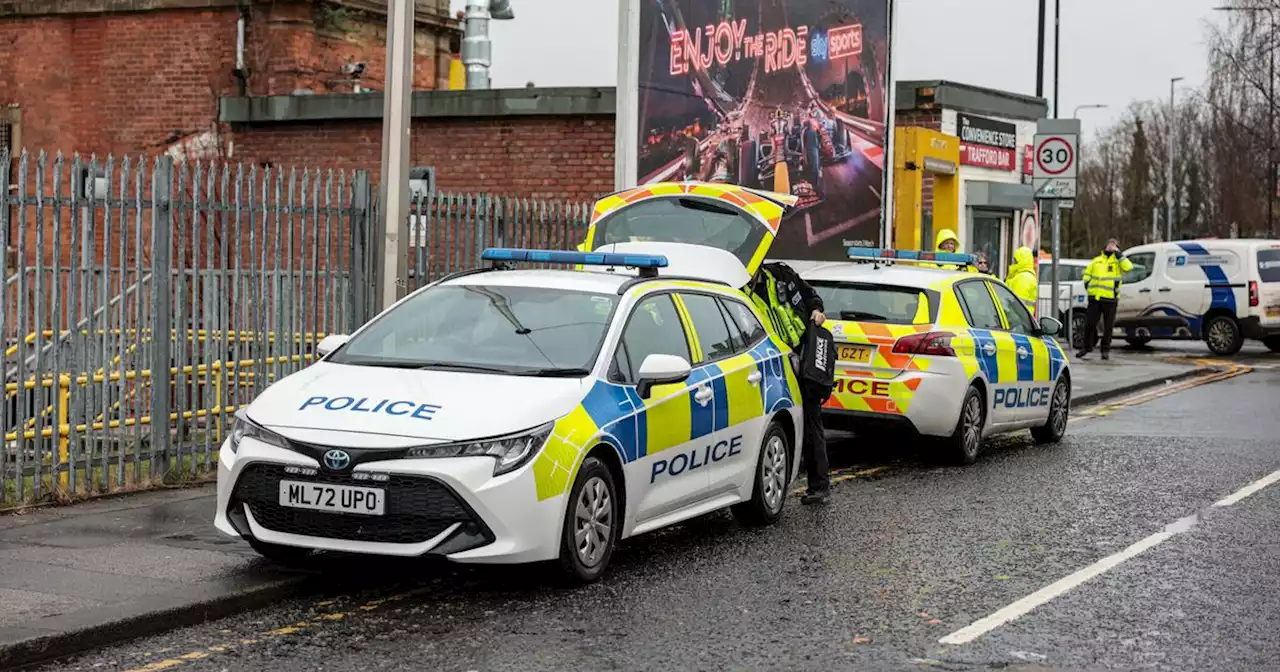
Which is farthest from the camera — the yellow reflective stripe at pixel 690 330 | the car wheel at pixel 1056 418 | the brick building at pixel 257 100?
the brick building at pixel 257 100

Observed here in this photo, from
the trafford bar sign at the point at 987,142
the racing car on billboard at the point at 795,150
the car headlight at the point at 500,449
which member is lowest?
the car headlight at the point at 500,449

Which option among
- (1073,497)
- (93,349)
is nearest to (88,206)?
(93,349)

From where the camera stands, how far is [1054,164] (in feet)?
72.6

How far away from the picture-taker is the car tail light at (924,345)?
13.4 m

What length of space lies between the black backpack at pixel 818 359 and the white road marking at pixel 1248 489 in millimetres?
2706

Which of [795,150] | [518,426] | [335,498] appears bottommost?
[335,498]

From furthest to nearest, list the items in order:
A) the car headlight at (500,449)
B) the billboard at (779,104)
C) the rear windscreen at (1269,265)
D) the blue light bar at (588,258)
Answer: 1. the rear windscreen at (1269,265)
2. the billboard at (779,104)
3. the blue light bar at (588,258)
4. the car headlight at (500,449)

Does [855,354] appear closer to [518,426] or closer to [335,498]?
[518,426]

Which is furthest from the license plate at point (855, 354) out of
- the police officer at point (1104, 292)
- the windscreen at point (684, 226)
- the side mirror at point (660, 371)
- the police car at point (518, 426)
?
the police officer at point (1104, 292)

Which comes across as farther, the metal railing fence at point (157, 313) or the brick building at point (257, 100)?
the brick building at point (257, 100)

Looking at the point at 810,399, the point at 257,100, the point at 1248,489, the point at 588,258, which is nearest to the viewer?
the point at 588,258

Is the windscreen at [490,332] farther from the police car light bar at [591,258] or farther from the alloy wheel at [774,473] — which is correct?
the alloy wheel at [774,473]

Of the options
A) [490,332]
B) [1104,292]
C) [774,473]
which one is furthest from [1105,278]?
[490,332]

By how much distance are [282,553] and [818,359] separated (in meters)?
4.06
